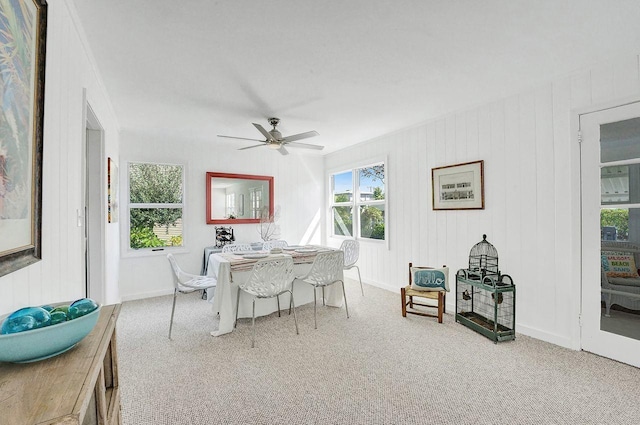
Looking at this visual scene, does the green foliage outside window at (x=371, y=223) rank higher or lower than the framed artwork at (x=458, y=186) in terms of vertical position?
lower

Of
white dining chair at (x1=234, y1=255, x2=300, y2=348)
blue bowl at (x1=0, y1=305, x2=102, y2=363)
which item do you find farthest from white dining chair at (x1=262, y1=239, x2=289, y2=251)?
blue bowl at (x1=0, y1=305, x2=102, y2=363)

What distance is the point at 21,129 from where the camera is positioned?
106 centimetres

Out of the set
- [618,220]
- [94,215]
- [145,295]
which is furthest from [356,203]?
[94,215]

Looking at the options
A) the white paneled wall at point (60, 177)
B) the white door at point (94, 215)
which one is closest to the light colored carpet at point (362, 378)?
the white door at point (94, 215)

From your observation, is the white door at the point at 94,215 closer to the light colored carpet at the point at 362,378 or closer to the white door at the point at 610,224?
the light colored carpet at the point at 362,378

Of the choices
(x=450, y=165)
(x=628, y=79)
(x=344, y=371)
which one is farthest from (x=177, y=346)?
(x=628, y=79)

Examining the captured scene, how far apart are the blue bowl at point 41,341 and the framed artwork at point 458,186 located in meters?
3.62

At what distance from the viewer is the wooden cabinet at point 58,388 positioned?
620mm

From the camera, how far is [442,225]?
152 inches

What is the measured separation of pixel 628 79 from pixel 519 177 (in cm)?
106

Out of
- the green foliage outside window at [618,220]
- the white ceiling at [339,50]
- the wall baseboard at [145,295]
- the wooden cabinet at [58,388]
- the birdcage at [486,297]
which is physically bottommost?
the wall baseboard at [145,295]

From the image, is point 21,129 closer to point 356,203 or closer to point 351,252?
point 351,252

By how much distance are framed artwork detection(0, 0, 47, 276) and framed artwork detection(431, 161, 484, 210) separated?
3.70 m

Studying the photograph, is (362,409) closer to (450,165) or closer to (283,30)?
(283,30)
